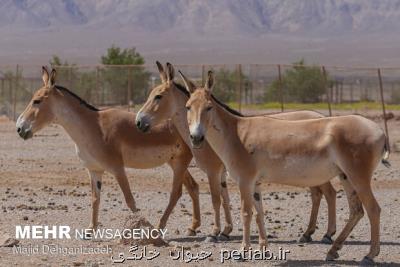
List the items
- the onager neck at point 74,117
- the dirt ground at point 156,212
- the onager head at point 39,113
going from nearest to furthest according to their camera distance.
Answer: the dirt ground at point 156,212 < the onager head at point 39,113 < the onager neck at point 74,117

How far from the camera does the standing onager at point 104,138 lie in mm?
15641

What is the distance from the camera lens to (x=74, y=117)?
1591 centimetres

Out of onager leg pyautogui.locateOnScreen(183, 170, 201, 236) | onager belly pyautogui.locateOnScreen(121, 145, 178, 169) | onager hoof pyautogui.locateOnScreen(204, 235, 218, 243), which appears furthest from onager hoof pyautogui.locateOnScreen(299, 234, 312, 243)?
onager belly pyautogui.locateOnScreen(121, 145, 178, 169)

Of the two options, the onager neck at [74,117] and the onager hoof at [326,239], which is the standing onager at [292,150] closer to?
the onager hoof at [326,239]

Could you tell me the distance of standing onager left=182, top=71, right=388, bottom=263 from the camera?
12992 millimetres

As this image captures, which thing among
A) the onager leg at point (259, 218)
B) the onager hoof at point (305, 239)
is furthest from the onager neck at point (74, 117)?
the onager hoof at point (305, 239)

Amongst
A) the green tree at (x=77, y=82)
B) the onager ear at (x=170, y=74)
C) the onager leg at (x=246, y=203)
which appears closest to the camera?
the onager leg at (x=246, y=203)

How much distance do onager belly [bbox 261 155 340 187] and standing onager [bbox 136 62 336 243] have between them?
82.2 inches

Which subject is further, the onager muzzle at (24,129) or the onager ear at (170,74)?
the onager muzzle at (24,129)

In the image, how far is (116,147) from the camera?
15766mm

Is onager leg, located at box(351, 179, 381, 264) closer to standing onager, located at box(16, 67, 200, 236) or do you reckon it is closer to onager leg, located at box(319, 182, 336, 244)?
onager leg, located at box(319, 182, 336, 244)

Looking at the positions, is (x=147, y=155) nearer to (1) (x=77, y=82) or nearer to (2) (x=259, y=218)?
(2) (x=259, y=218)

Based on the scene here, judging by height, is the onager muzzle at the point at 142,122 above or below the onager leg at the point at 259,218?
above

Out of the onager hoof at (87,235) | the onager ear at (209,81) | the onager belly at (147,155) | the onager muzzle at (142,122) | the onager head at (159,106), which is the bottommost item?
the onager hoof at (87,235)
